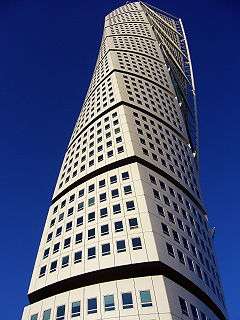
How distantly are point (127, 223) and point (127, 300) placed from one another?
645 centimetres

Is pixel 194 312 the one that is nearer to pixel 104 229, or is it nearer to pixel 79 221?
pixel 104 229

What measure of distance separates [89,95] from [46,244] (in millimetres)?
28212

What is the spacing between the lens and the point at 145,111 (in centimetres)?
4875

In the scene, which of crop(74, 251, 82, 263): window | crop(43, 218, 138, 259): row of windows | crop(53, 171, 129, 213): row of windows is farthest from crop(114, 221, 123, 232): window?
crop(53, 171, 129, 213): row of windows

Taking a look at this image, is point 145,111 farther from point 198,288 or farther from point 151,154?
point 198,288

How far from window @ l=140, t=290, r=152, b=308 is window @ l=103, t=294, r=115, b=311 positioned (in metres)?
1.81

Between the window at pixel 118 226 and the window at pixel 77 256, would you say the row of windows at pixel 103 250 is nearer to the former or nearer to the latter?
the window at pixel 77 256

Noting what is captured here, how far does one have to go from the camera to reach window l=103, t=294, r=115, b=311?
27.0 meters

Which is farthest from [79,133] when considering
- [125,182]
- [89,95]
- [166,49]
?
[166,49]

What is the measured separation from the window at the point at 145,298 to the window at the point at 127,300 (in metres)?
0.69

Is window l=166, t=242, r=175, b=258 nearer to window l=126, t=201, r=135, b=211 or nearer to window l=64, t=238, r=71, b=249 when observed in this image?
window l=126, t=201, r=135, b=211

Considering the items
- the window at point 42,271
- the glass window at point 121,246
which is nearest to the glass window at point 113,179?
the glass window at point 121,246

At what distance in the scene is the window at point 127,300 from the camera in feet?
87.7

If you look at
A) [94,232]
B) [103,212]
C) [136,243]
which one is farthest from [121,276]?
[103,212]
